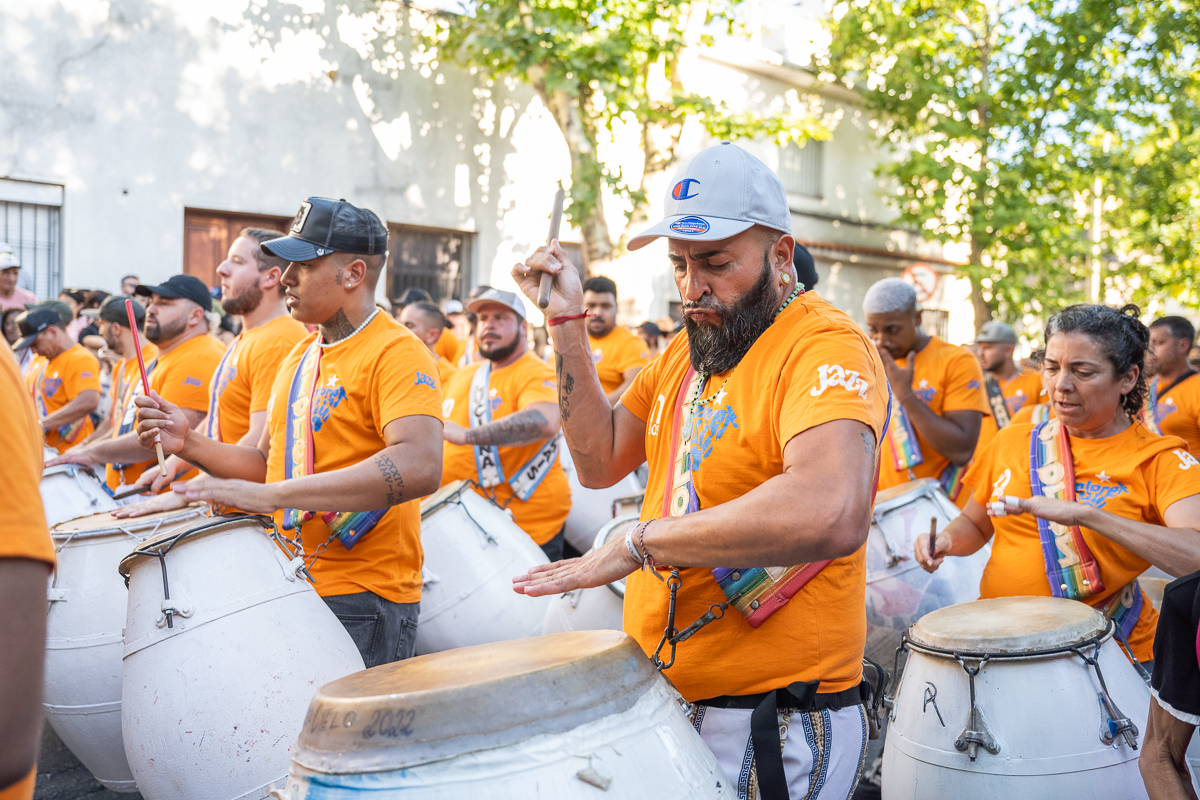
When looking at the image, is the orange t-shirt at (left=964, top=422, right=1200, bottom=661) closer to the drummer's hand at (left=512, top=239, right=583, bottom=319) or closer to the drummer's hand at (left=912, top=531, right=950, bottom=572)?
the drummer's hand at (left=912, top=531, right=950, bottom=572)

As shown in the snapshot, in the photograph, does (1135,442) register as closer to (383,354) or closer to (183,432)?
(383,354)

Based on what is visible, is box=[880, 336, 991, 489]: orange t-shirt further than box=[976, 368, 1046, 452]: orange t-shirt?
No

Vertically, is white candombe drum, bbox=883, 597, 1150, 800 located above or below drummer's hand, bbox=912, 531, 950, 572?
below

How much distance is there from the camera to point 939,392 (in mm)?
5391

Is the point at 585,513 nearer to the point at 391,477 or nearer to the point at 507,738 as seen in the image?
the point at 391,477

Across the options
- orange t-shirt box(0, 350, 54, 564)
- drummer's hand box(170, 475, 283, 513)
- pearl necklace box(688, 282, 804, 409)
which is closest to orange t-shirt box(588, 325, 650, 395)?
drummer's hand box(170, 475, 283, 513)

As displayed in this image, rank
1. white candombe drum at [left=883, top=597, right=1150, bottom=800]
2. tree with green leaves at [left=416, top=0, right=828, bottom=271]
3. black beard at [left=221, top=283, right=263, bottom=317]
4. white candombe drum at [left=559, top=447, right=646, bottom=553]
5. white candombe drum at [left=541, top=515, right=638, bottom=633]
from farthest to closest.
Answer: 1. tree with green leaves at [left=416, top=0, right=828, bottom=271]
2. white candombe drum at [left=559, top=447, right=646, bottom=553]
3. black beard at [left=221, top=283, right=263, bottom=317]
4. white candombe drum at [left=541, top=515, right=638, bottom=633]
5. white candombe drum at [left=883, top=597, right=1150, bottom=800]

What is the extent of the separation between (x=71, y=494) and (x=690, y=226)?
4156 mm

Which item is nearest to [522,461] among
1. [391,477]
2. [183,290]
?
[183,290]

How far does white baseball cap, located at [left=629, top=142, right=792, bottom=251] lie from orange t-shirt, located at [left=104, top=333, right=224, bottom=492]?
3.50 metres

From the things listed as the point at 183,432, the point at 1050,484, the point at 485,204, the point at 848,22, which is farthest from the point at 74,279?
the point at 848,22

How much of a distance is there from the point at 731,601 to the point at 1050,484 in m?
1.90

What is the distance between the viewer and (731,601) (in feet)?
6.89

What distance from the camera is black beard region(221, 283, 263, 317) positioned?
4.44 m
